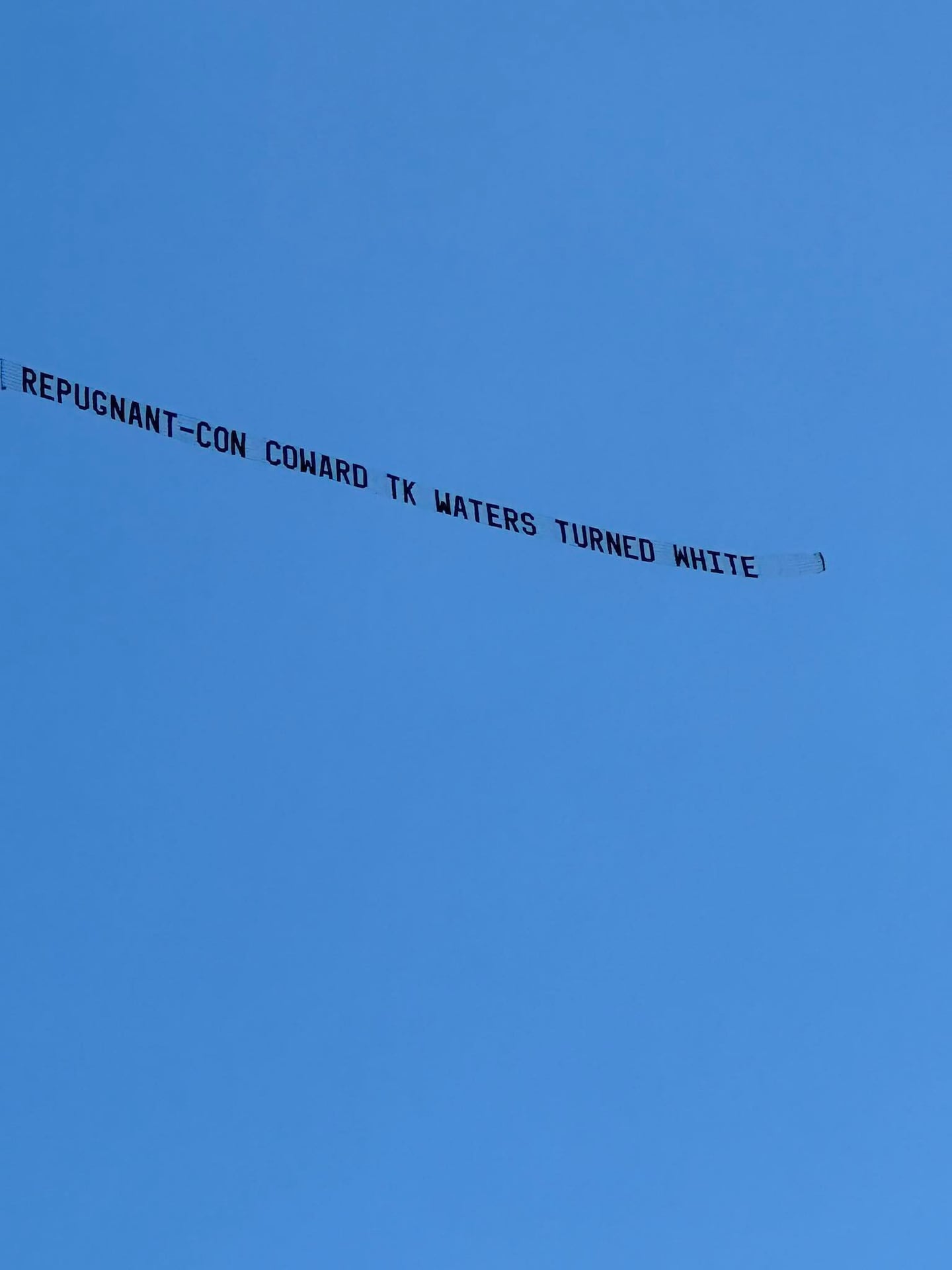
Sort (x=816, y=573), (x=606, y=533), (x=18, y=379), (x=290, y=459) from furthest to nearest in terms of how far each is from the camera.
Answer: (x=816, y=573)
(x=606, y=533)
(x=290, y=459)
(x=18, y=379)

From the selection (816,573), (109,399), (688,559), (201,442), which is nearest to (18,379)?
(109,399)

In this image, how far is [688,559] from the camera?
4629 millimetres

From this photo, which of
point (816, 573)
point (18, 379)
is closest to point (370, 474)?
point (18, 379)

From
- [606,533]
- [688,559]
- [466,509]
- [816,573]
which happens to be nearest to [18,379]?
[466,509]

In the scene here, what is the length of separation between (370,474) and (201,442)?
0.53 meters

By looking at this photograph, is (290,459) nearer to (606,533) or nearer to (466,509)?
(466,509)

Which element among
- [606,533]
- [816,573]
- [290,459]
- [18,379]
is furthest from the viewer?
[816,573]

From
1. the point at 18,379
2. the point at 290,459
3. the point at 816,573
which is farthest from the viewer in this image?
the point at 816,573

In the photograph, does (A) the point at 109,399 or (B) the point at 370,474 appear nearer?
(A) the point at 109,399

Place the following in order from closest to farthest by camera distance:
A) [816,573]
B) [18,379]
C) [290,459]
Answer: [18,379], [290,459], [816,573]

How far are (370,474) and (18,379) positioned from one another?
3.31 feet

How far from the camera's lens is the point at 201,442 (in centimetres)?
391

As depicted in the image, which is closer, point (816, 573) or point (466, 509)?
point (466, 509)

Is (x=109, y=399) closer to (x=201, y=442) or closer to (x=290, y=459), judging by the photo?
(x=201, y=442)
